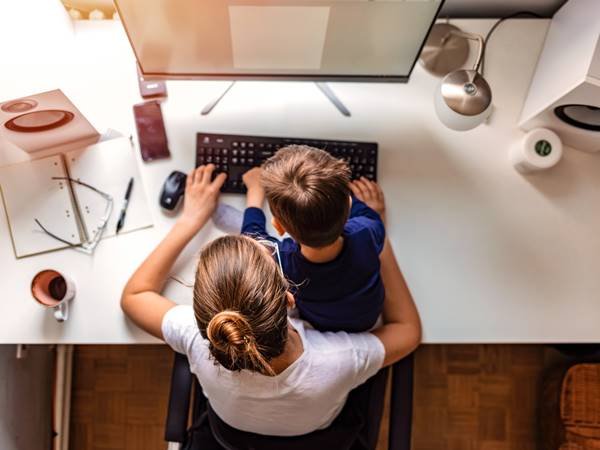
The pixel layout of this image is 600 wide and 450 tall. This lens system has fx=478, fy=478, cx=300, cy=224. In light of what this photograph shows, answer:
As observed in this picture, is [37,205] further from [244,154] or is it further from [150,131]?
[244,154]

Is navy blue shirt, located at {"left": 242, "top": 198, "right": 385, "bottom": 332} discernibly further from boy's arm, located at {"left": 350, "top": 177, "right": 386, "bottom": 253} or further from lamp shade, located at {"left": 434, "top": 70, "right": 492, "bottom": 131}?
lamp shade, located at {"left": 434, "top": 70, "right": 492, "bottom": 131}

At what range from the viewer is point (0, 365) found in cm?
111

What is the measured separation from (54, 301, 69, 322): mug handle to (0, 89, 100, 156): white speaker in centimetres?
31

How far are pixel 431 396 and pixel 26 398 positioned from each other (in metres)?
1.14

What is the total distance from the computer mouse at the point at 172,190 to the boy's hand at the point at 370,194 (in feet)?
1.16

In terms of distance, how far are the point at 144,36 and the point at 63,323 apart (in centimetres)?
56

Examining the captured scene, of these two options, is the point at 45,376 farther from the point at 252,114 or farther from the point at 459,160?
the point at 459,160

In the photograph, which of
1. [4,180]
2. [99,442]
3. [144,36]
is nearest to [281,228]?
[144,36]

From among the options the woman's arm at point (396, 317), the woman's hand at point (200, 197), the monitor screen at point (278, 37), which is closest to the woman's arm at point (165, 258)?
the woman's hand at point (200, 197)

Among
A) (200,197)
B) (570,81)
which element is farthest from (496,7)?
(200,197)

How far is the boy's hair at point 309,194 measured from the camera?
0.75 m

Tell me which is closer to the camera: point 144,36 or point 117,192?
point 144,36

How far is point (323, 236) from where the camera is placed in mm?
775

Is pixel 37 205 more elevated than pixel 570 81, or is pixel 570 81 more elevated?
pixel 570 81
